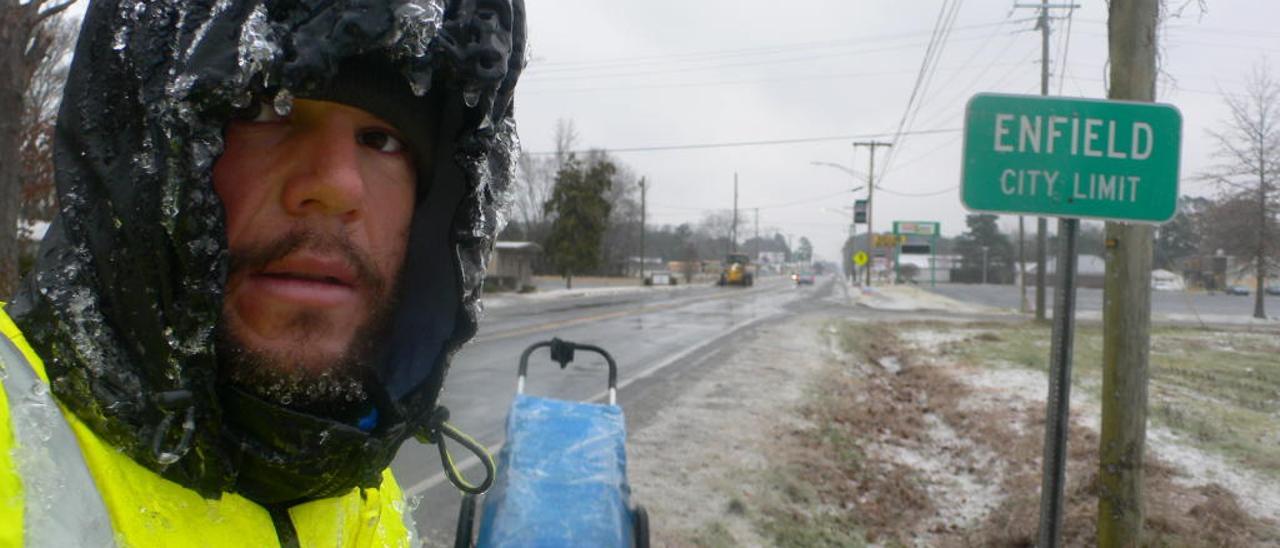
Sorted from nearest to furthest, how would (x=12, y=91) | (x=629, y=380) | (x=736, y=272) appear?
1. (x=12, y=91)
2. (x=629, y=380)
3. (x=736, y=272)

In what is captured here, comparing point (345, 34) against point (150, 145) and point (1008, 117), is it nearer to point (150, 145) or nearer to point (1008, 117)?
point (150, 145)

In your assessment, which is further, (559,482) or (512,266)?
(512,266)

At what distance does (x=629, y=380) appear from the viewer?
982 cm

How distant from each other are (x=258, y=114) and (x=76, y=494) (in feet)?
1.58

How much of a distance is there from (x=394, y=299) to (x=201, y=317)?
0.94 feet

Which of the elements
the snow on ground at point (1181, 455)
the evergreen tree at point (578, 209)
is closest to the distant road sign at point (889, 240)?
the evergreen tree at point (578, 209)

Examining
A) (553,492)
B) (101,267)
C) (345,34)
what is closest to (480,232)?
(345,34)

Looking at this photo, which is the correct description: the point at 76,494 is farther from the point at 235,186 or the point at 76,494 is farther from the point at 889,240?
the point at 889,240

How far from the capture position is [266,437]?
40.8 inches

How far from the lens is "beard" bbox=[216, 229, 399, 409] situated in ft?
3.31

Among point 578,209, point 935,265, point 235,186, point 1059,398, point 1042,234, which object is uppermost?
point 578,209

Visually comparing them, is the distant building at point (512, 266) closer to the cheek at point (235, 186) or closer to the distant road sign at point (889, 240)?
the cheek at point (235, 186)

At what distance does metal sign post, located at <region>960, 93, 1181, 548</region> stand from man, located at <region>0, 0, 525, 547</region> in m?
2.62

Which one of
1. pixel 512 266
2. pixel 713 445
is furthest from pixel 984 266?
pixel 713 445
